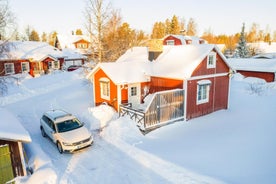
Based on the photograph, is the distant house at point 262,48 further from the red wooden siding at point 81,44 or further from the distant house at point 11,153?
the distant house at point 11,153

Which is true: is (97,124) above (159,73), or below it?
below

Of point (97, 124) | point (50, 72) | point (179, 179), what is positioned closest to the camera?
point (179, 179)

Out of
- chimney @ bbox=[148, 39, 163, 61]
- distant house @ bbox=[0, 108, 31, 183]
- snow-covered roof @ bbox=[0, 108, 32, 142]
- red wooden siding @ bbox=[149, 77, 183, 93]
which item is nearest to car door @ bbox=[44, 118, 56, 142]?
snow-covered roof @ bbox=[0, 108, 32, 142]

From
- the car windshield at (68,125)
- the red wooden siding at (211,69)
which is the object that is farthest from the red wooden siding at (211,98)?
the car windshield at (68,125)

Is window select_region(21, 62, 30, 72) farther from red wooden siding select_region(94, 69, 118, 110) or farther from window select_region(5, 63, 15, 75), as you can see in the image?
red wooden siding select_region(94, 69, 118, 110)

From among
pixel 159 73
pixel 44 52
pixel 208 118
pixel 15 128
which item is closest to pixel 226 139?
pixel 208 118

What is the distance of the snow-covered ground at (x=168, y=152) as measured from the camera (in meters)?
9.67

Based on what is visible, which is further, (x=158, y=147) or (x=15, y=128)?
(x=158, y=147)

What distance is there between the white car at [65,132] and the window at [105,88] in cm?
519

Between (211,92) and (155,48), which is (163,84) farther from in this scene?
(155,48)

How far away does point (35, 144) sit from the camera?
13203 mm

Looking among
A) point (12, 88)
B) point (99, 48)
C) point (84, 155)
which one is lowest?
point (84, 155)

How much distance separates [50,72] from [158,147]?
103 feet

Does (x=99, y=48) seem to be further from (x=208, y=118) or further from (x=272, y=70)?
(x=272, y=70)
